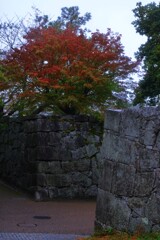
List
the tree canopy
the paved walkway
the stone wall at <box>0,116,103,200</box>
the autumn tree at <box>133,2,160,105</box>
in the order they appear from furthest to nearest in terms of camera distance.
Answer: the autumn tree at <box>133,2,160,105</box>, the stone wall at <box>0,116,103,200</box>, the tree canopy, the paved walkway

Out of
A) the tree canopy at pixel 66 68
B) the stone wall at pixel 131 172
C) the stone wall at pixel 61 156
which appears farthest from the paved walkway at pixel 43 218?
the tree canopy at pixel 66 68

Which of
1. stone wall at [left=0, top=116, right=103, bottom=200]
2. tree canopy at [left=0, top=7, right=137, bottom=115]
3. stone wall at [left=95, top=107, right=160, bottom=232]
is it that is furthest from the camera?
stone wall at [left=0, top=116, right=103, bottom=200]

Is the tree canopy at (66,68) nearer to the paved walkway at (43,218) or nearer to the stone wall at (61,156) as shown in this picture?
the stone wall at (61,156)

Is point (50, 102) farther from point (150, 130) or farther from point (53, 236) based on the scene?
point (150, 130)

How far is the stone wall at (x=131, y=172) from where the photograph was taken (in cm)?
658

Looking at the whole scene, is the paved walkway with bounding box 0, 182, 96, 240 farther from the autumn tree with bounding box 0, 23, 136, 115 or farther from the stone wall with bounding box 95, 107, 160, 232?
the autumn tree with bounding box 0, 23, 136, 115

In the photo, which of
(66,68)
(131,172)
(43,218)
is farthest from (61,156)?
(131,172)

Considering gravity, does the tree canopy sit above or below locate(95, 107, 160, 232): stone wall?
above

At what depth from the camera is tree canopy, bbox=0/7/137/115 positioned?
42.8ft

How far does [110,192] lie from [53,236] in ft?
4.47

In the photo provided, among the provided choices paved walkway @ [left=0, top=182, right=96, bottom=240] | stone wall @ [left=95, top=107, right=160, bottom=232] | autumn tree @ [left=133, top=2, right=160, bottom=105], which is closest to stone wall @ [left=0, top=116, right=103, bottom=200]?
paved walkway @ [left=0, top=182, right=96, bottom=240]

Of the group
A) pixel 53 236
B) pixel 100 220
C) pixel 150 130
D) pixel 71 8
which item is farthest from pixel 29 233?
pixel 71 8

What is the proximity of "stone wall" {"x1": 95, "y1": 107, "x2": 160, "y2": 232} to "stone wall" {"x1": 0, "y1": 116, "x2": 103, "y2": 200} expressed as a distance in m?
5.76

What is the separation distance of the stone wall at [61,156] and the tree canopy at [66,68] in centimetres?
66
